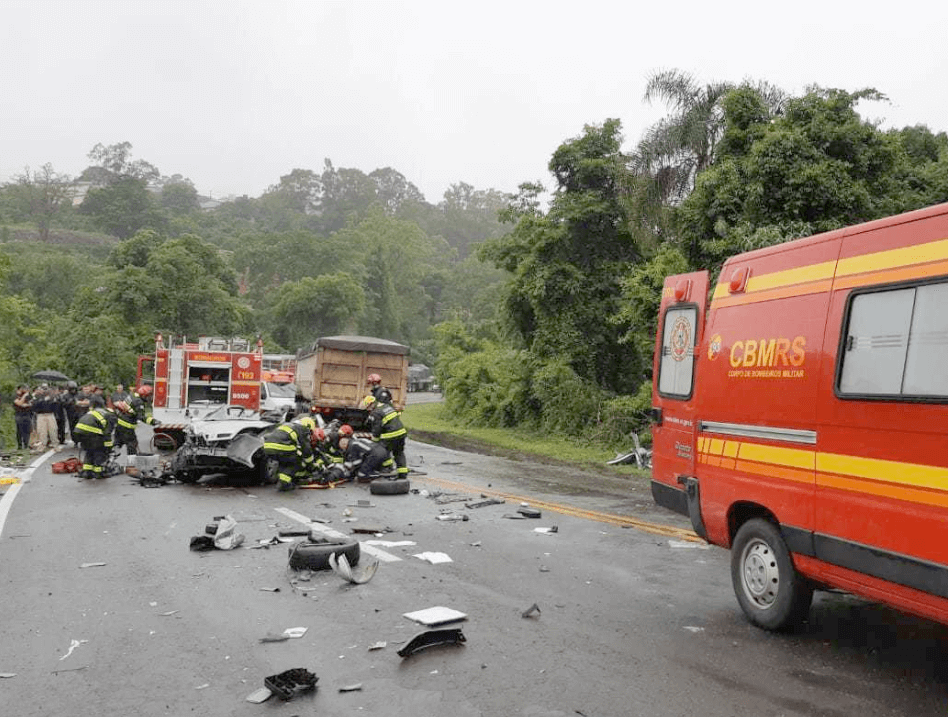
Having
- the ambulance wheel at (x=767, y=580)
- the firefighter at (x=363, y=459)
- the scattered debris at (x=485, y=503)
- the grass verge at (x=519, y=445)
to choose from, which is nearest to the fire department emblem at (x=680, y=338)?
the ambulance wheel at (x=767, y=580)

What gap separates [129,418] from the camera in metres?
15.5

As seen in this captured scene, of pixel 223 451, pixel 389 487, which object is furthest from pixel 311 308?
pixel 389 487

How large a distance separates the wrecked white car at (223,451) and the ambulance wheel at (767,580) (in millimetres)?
8828

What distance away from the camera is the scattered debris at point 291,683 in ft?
14.4

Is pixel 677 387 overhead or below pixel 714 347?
below

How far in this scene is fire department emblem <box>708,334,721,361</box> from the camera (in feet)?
20.0

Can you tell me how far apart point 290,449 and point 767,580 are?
845cm

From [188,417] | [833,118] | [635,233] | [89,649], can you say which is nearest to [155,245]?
[188,417]

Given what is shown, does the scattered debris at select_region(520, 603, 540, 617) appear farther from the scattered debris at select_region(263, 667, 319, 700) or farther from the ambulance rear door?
the scattered debris at select_region(263, 667, 319, 700)

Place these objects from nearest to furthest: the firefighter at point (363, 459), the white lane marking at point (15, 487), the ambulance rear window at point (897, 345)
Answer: the ambulance rear window at point (897, 345), the white lane marking at point (15, 487), the firefighter at point (363, 459)

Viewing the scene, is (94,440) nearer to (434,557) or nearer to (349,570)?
(434,557)

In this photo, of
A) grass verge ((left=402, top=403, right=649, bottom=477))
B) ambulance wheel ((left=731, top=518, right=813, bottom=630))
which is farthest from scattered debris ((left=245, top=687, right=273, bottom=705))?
grass verge ((left=402, top=403, right=649, bottom=477))

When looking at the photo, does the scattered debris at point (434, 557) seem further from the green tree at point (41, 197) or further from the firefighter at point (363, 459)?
the green tree at point (41, 197)

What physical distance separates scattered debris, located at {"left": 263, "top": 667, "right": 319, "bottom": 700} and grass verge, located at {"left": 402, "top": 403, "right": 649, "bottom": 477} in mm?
11225
